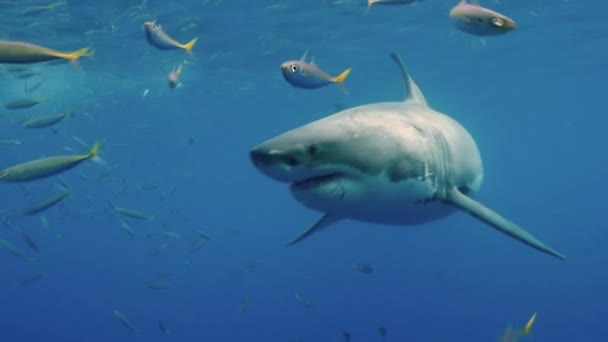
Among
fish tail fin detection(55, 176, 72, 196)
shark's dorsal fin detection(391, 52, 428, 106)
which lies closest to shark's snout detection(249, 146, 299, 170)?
shark's dorsal fin detection(391, 52, 428, 106)

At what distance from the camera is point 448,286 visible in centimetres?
2656

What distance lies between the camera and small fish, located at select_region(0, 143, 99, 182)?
451 centimetres

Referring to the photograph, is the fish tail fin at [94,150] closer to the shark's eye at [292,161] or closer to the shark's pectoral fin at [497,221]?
the shark's eye at [292,161]

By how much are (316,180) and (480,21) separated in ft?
8.47

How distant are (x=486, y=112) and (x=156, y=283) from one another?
57.7 metres

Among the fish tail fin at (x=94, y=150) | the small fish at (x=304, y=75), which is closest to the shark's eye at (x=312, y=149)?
the fish tail fin at (x=94, y=150)

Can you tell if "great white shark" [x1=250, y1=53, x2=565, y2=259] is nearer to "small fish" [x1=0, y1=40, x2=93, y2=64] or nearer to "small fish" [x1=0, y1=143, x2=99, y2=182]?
"small fish" [x1=0, y1=40, x2=93, y2=64]

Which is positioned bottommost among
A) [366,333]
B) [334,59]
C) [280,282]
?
[280,282]

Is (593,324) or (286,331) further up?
(593,324)

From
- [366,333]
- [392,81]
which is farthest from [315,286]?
[392,81]

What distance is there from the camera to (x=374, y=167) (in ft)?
10.3

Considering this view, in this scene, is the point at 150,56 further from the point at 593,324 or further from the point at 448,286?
the point at 593,324

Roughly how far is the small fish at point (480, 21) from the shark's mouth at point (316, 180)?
2.44m

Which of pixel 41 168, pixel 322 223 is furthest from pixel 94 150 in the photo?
pixel 322 223
